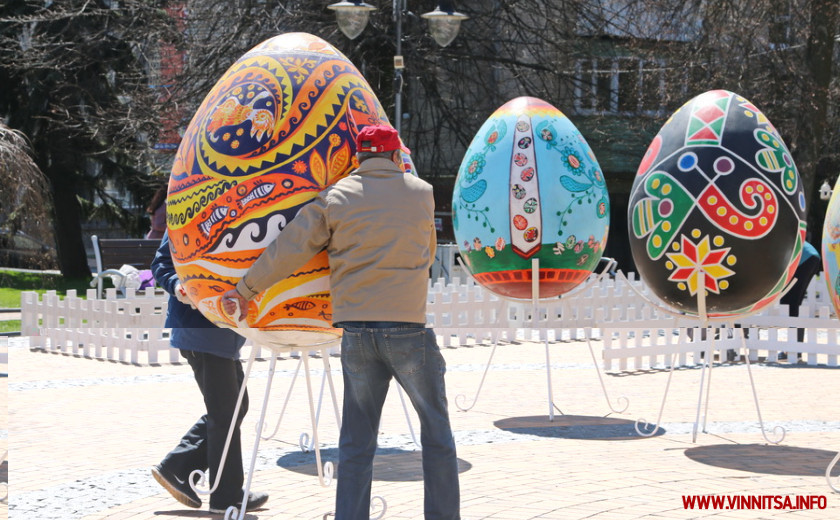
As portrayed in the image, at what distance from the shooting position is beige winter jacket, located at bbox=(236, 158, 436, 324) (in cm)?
461

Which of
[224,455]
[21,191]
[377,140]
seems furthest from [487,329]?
[21,191]

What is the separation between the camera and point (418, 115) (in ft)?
76.0

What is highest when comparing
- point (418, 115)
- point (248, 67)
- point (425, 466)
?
point (418, 115)

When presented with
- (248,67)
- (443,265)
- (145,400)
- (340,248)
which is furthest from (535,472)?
(443,265)

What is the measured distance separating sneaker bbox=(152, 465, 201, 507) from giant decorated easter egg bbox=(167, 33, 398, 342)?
1.15 m

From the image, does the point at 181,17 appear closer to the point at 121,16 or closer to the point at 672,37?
the point at 121,16

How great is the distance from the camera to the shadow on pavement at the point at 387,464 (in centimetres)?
657

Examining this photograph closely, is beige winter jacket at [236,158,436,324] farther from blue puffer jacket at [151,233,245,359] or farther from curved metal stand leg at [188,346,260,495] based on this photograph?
blue puffer jacket at [151,233,245,359]

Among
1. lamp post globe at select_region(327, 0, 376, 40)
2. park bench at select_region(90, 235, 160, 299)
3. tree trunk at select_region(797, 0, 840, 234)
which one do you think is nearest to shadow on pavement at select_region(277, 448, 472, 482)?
lamp post globe at select_region(327, 0, 376, 40)

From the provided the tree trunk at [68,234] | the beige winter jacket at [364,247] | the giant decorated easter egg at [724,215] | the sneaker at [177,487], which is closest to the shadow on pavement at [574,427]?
the giant decorated easter egg at [724,215]

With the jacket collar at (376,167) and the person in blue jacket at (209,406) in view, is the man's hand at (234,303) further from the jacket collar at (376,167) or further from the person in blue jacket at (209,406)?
the jacket collar at (376,167)

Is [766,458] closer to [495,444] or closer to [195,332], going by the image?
[495,444]

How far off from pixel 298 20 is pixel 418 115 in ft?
11.4

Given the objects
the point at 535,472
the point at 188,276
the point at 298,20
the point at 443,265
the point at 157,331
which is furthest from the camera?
the point at 298,20
